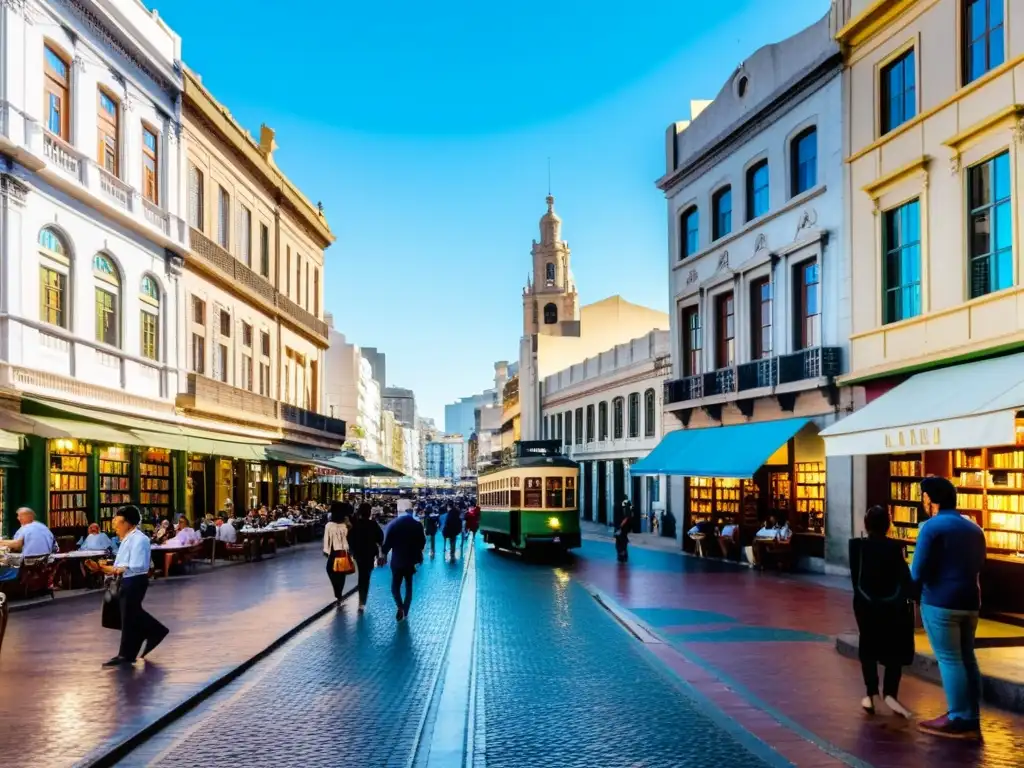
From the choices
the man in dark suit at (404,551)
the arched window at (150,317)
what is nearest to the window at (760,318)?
the man in dark suit at (404,551)

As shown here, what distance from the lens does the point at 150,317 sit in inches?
1169

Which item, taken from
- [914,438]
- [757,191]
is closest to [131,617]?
[914,438]

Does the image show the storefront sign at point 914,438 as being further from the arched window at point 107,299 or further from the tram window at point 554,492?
the arched window at point 107,299

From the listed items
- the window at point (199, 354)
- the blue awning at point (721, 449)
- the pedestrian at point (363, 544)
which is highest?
the window at point (199, 354)

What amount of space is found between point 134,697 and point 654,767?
4.91 meters

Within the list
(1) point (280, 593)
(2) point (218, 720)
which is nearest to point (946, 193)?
(1) point (280, 593)

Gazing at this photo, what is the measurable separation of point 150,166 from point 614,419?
90.0 ft

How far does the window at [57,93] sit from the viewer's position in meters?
23.4

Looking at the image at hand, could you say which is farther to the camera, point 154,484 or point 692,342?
point 692,342

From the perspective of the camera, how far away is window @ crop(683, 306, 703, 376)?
32094 millimetres

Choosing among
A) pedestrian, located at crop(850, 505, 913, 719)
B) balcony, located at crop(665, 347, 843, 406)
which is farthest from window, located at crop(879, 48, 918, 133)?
pedestrian, located at crop(850, 505, 913, 719)

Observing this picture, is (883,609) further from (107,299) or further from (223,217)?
(223,217)

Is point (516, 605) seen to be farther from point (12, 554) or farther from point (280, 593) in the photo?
point (12, 554)

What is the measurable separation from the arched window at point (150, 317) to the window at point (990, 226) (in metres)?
20.4
